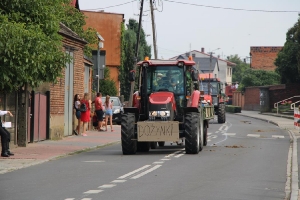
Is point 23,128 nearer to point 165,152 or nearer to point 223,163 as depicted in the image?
point 165,152

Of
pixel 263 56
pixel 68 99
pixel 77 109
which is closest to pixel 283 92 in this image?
pixel 77 109

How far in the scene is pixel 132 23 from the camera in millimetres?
88438

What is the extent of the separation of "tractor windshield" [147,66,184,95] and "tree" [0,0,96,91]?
2.78m

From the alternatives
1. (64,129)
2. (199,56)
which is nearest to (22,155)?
(64,129)

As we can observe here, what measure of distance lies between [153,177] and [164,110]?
7452 millimetres

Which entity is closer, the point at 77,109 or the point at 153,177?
the point at 153,177

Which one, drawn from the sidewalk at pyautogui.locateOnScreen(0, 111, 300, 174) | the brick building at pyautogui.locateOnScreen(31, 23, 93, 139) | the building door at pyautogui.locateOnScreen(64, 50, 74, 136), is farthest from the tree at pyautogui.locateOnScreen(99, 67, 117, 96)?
the sidewalk at pyautogui.locateOnScreen(0, 111, 300, 174)

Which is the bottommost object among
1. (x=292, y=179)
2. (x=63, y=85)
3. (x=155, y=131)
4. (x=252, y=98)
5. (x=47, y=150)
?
(x=292, y=179)

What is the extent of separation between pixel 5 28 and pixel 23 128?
241 inches

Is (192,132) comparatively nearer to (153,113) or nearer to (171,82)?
(153,113)

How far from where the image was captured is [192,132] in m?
22.4

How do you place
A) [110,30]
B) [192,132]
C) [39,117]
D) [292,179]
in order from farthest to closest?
[110,30] → [39,117] → [192,132] → [292,179]

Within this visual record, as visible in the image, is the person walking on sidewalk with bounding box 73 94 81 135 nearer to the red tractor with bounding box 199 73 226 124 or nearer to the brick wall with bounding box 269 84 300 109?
the red tractor with bounding box 199 73 226 124

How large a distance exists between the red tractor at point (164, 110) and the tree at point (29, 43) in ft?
8.29
